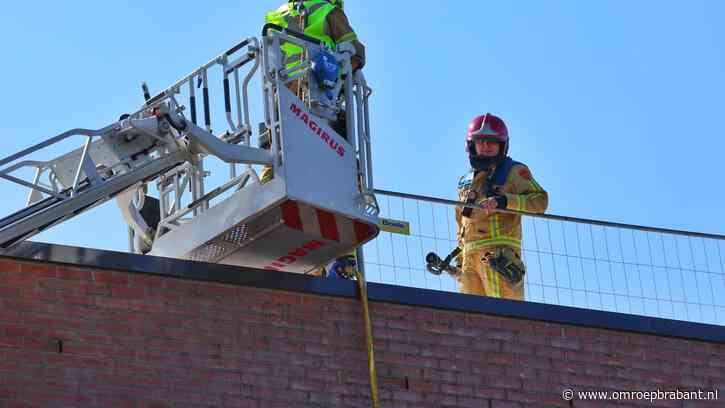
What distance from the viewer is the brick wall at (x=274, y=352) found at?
11.8 metres

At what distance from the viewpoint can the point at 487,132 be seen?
15219mm

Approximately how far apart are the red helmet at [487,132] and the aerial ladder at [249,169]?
1830 millimetres

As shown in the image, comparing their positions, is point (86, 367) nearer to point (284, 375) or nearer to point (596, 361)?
point (284, 375)

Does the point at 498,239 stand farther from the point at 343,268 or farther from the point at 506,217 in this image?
the point at 343,268

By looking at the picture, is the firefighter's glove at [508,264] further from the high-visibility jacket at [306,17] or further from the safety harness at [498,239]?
the high-visibility jacket at [306,17]

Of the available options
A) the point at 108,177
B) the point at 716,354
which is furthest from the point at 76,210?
the point at 716,354

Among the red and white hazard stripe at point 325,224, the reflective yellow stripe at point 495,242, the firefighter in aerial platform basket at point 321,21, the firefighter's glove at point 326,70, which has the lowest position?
the red and white hazard stripe at point 325,224

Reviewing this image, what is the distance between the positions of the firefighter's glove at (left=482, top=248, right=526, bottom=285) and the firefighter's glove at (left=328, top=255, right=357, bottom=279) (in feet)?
3.58

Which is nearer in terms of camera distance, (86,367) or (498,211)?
(86,367)

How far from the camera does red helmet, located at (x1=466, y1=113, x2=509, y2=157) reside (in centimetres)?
1523

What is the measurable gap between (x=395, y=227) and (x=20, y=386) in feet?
10.4

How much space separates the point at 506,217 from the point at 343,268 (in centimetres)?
138

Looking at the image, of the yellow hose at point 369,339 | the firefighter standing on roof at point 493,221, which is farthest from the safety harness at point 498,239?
the yellow hose at point 369,339

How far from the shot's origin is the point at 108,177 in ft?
41.8
